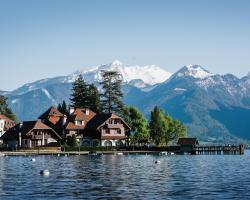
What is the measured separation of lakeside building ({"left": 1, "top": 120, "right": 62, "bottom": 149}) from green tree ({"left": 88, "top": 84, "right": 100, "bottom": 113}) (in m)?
24.9

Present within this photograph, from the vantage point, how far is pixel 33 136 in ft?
516

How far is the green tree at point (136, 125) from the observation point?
17138cm

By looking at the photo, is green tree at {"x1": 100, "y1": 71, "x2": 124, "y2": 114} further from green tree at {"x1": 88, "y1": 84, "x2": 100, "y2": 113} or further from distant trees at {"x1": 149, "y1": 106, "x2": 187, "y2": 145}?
distant trees at {"x1": 149, "y1": 106, "x2": 187, "y2": 145}

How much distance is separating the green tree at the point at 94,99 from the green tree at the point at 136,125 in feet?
39.2

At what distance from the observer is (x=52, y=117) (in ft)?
567

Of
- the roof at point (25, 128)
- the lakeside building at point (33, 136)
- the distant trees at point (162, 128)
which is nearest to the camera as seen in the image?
the lakeside building at point (33, 136)

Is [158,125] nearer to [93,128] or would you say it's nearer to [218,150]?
[218,150]

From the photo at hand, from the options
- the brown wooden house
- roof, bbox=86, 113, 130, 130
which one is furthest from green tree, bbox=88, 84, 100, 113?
the brown wooden house

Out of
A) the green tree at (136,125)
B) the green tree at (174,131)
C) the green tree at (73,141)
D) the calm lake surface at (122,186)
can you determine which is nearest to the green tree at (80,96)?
the green tree at (136,125)

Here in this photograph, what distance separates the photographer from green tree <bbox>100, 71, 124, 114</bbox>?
178875 mm

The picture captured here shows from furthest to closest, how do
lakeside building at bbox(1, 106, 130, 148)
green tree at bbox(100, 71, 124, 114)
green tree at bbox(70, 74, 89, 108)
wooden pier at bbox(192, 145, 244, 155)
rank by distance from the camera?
green tree at bbox(70, 74, 89, 108) → green tree at bbox(100, 71, 124, 114) → wooden pier at bbox(192, 145, 244, 155) → lakeside building at bbox(1, 106, 130, 148)

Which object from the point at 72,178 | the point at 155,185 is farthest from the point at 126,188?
the point at 72,178

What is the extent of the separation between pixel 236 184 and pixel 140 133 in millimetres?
110527

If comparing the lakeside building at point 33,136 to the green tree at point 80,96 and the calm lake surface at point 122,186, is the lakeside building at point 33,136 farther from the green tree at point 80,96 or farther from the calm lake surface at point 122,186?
the calm lake surface at point 122,186
